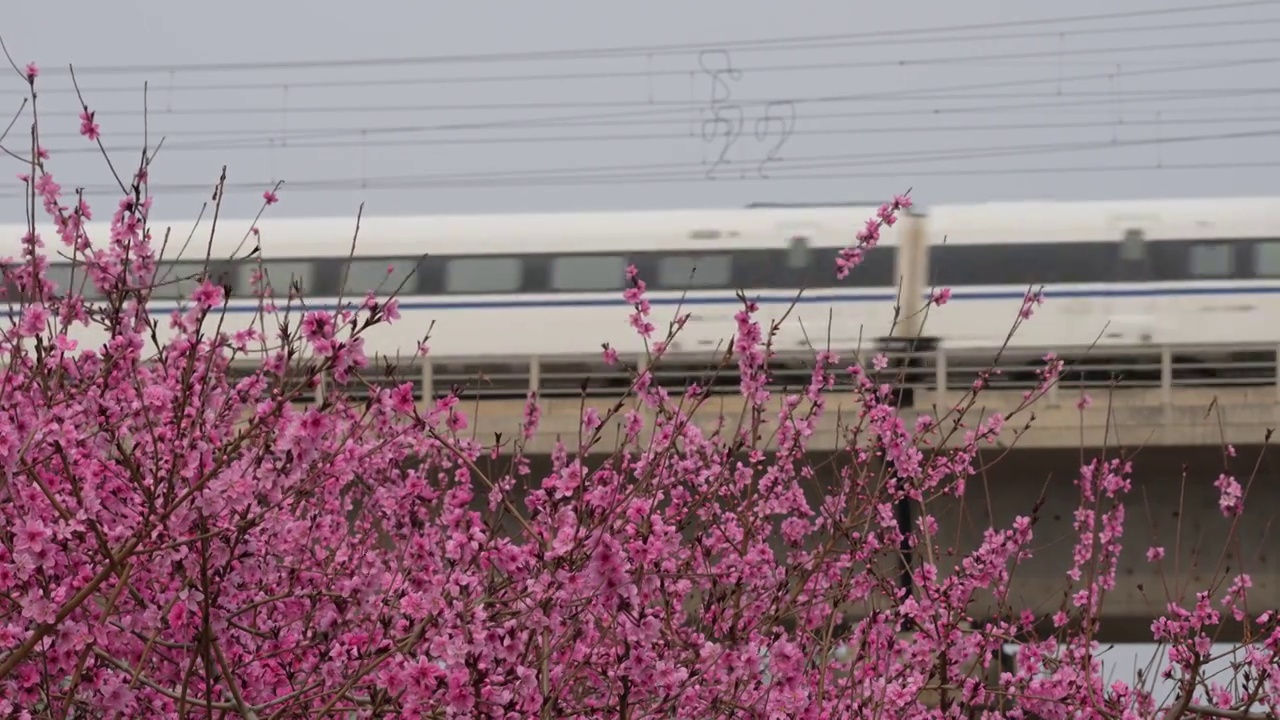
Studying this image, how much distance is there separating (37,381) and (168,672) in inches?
40.1

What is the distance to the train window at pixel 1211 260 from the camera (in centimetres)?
2102

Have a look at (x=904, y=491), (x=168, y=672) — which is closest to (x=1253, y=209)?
(x=904, y=491)

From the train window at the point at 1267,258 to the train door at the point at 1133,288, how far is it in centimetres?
127

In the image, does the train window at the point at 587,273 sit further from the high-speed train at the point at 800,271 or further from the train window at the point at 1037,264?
the train window at the point at 1037,264

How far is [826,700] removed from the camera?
6.43 meters

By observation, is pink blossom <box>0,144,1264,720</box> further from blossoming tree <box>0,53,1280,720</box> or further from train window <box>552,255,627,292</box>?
train window <box>552,255,627,292</box>

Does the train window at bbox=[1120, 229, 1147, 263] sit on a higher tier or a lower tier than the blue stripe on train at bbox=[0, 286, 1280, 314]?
higher

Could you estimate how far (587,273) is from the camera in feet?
72.0

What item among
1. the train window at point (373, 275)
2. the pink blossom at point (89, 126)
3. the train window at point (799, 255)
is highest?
the train window at point (799, 255)

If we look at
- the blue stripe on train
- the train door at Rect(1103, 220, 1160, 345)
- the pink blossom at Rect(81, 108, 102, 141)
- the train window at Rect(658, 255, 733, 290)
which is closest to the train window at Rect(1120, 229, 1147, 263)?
the train door at Rect(1103, 220, 1160, 345)

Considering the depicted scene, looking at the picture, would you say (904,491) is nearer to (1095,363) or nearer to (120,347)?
(120,347)

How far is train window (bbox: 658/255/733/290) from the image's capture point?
21641 mm

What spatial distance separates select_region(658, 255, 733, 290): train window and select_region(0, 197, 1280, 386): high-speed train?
1.0 inches

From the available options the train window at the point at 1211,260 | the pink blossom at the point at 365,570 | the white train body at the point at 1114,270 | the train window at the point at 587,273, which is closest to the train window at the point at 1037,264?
the white train body at the point at 1114,270
